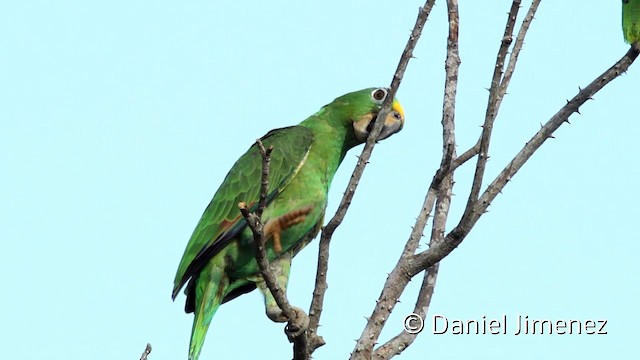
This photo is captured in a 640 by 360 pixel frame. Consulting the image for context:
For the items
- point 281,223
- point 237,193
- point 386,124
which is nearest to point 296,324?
point 281,223

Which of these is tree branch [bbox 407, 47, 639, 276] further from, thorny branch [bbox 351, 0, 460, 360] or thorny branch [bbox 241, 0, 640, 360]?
thorny branch [bbox 351, 0, 460, 360]

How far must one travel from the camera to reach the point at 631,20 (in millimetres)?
5223

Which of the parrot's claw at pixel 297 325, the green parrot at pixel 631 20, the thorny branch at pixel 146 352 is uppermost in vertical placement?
the green parrot at pixel 631 20

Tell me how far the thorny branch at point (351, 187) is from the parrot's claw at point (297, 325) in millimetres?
50

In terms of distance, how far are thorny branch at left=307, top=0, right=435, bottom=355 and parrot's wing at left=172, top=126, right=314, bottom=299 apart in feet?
4.91

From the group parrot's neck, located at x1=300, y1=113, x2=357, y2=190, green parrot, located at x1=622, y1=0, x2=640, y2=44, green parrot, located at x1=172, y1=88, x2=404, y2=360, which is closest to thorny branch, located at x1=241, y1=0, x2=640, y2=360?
green parrot, located at x1=622, y1=0, x2=640, y2=44

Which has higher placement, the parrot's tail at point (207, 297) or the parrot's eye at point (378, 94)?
the parrot's eye at point (378, 94)

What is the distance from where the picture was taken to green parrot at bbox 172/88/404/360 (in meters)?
6.09

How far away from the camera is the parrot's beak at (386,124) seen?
6.71 m

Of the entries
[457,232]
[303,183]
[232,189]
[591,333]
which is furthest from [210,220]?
[591,333]

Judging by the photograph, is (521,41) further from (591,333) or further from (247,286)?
(247,286)

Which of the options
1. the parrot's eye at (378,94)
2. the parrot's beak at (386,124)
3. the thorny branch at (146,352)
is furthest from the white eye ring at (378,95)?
the thorny branch at (146,352)

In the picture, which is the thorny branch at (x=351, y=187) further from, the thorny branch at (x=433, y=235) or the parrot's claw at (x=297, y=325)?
the thorny branch at (x=433, y=235)

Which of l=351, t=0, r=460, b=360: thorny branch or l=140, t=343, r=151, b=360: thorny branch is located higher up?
l=351, t=0, r=460, b=360: thorny branch
